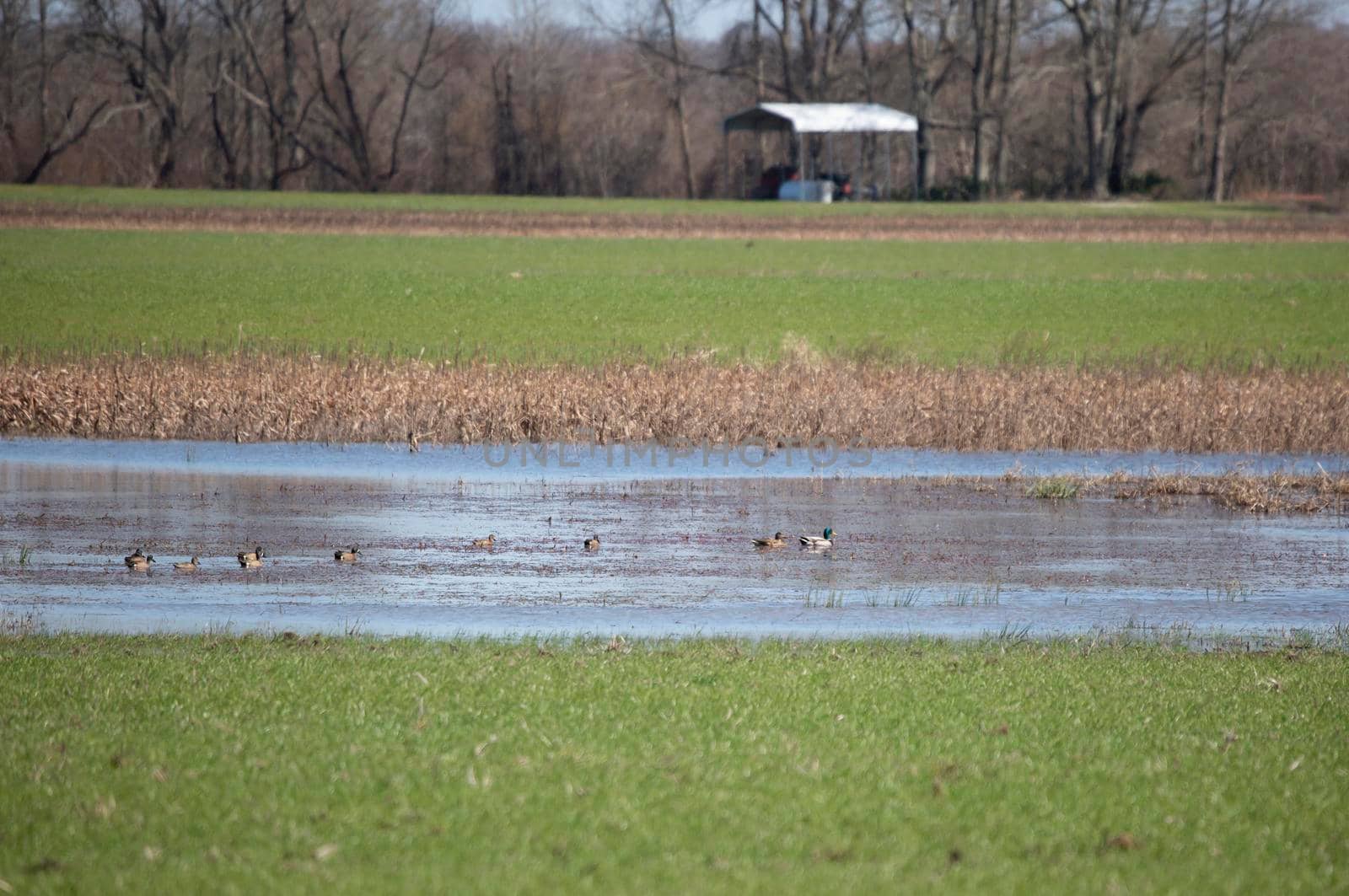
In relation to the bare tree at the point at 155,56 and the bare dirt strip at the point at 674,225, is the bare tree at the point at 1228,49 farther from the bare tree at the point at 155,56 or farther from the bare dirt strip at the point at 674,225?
the bare tree at the point at 155,56

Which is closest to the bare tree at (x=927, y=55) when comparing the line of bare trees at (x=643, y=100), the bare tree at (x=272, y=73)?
the line of bare trees at (x=643, y=100)

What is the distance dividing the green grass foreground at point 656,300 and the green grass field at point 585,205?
1474 cm

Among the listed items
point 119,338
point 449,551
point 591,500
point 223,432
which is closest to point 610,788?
point 449,551

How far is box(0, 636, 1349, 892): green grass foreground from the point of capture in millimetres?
6496

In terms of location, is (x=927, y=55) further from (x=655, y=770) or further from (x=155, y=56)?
(x=655, y=770)

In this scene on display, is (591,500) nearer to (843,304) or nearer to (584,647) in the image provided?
(584,647)

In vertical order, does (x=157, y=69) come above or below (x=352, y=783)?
above

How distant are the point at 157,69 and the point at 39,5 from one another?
7409 mm

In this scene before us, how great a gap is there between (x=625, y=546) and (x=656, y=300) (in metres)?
24.1

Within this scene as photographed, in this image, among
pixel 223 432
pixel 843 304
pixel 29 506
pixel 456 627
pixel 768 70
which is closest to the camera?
pixel 456 627

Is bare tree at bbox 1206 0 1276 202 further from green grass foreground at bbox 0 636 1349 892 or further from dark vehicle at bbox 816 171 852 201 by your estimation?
green grass foreground at bbox 0 636 1349 892

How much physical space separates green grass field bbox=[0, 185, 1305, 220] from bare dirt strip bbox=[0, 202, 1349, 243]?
5.42 ft

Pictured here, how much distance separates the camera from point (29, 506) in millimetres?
16750

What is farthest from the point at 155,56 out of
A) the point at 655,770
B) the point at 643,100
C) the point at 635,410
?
the point at 655,770
